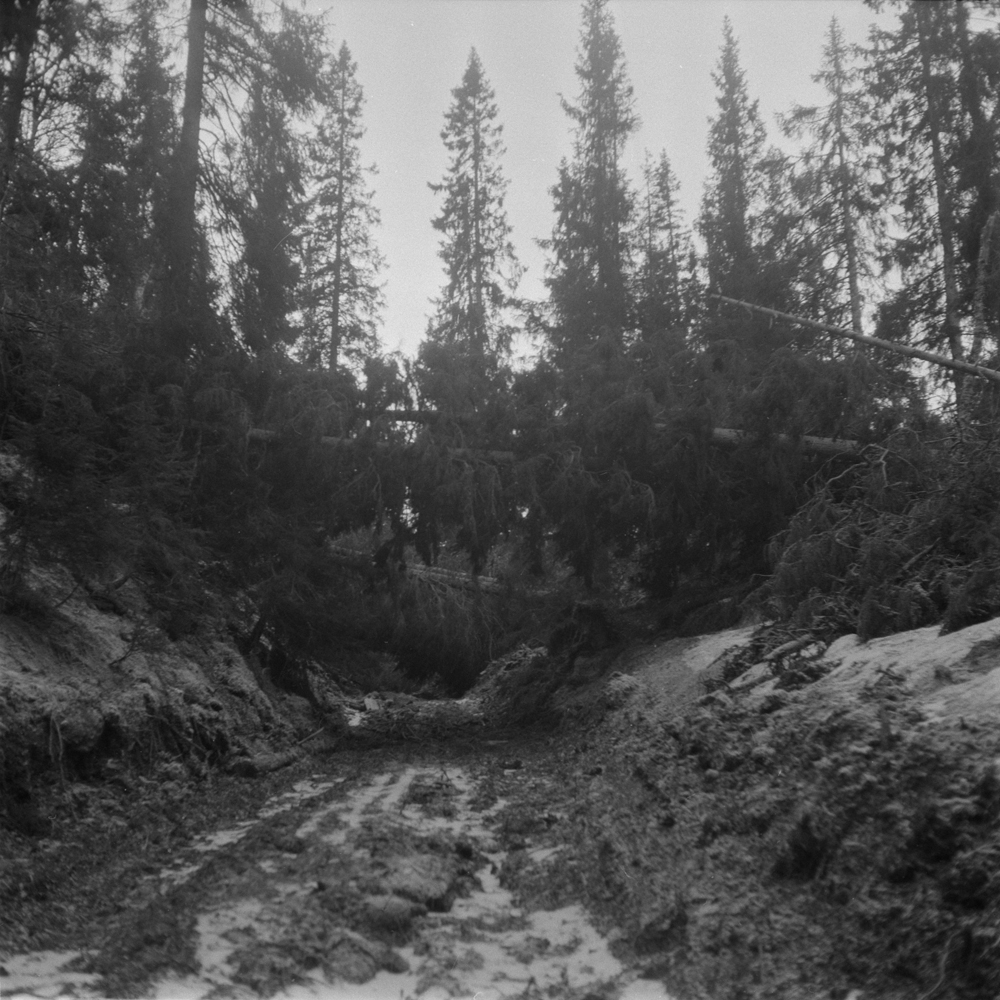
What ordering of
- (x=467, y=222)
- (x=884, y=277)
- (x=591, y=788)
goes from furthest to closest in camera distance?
(x=467, y=222), (x=884, y=277), (x=591, y=788)

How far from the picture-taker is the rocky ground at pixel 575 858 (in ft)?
11.1

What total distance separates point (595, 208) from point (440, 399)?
1149 centimetres

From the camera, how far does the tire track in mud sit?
3.41m

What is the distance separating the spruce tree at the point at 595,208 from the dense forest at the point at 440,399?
1531 millimetres

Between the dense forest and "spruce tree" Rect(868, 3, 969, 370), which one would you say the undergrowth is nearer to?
the dense forest

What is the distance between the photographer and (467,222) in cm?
2598

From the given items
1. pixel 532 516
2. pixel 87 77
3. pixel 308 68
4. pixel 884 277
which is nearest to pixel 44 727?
pixel 87 77

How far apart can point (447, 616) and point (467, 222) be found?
16.7m

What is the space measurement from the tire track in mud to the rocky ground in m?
0.02

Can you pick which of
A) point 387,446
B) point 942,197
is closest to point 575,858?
point 387,446

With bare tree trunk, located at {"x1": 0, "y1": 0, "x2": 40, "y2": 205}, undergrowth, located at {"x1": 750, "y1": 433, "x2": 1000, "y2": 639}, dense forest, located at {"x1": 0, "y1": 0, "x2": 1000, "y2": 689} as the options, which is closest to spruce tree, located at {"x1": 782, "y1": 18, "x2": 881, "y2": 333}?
dense forest, located at {"x1": 0, "y1": 0, "x2": 1000, "y2": 689}

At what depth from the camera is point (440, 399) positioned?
12.1 meters

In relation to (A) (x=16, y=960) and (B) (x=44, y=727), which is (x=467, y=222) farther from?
(A) (x=16, y=960)

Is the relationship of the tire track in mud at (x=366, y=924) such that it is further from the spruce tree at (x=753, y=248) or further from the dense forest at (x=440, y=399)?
the spruce tree at (x=753, y=248)
